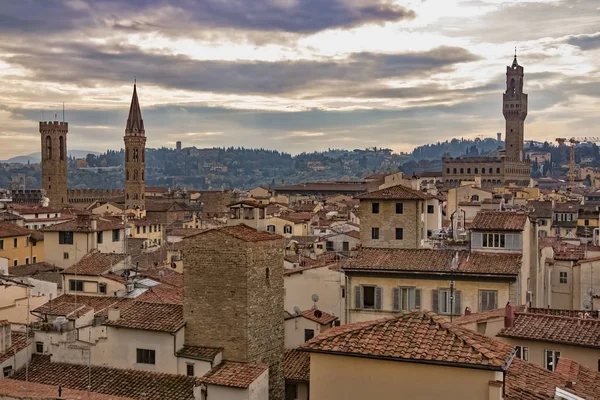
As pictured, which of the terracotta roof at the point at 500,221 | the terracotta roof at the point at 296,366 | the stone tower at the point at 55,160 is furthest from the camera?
the stone tower at the point at 55,160

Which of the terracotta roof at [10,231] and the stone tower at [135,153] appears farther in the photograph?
the stone tower at [135,153]

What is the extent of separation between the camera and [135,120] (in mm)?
140750

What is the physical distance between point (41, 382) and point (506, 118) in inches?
6373

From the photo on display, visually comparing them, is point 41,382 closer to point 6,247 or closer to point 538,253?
point 538,253

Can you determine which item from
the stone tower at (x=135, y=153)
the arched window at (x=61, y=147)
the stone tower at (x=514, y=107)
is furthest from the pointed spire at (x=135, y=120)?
the stone tower at (x=514, y=107)

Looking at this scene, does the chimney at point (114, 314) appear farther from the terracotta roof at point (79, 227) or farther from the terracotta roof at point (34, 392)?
the terracotta roof at point (79, 227)

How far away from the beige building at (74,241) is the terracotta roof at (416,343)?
30.9m

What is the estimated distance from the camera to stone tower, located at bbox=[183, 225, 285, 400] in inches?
851

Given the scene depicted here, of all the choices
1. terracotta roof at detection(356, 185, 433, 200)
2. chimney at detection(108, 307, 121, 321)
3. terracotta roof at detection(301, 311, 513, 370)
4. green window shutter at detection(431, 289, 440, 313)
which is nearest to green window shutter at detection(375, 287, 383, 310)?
green window shutter at detection(431, 289, 440, 313)

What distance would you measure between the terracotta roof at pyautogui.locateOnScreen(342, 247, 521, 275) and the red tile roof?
11387 mm

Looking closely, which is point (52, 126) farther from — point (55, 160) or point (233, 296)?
point (233, 296)

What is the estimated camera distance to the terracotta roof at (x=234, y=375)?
749 inches

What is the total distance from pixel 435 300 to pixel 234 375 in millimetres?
9169

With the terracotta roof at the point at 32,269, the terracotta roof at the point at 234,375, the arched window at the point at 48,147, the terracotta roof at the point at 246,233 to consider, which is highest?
the arched window at the point at 48,147
